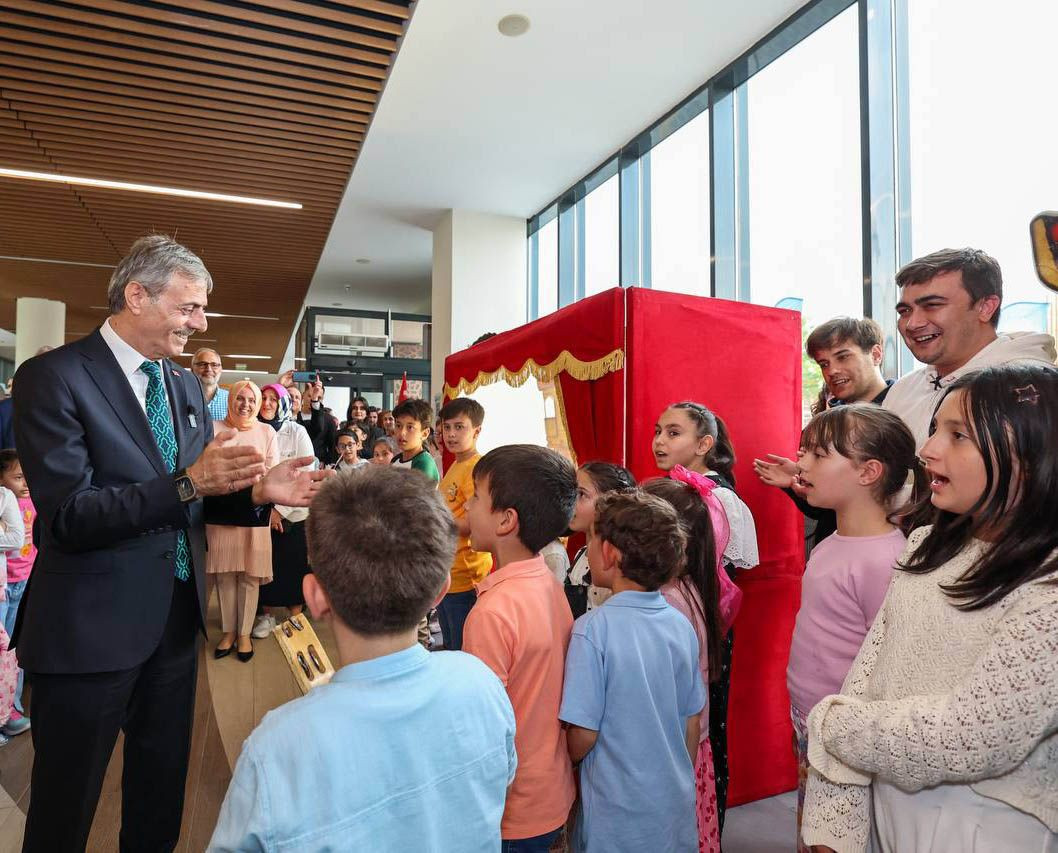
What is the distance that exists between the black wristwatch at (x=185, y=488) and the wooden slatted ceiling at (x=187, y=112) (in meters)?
2.69

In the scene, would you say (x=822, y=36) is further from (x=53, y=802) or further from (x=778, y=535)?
(x=53, y=802)

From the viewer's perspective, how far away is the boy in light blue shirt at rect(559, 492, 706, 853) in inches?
55.2

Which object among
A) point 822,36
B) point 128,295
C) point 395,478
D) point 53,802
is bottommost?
point 53,802

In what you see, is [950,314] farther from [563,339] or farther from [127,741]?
[127,741]

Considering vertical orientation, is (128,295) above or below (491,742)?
above

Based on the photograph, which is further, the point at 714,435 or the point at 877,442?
the point at 714,435

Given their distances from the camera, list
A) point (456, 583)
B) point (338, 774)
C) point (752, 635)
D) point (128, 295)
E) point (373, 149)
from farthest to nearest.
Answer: point (373, 149)
point (456, 583)
point (752, 635)
point (128, 295)
point (338, 774)

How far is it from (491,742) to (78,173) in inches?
212

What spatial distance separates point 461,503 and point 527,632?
5.54 ft

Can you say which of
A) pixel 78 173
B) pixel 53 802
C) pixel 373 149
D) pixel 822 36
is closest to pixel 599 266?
pixel 373 149

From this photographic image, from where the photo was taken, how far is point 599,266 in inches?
251

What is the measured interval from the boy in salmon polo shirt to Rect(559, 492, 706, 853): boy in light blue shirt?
0.16 feet

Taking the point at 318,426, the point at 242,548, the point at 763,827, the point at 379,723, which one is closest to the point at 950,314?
the point at 763,827

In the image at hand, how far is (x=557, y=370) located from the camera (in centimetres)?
280
